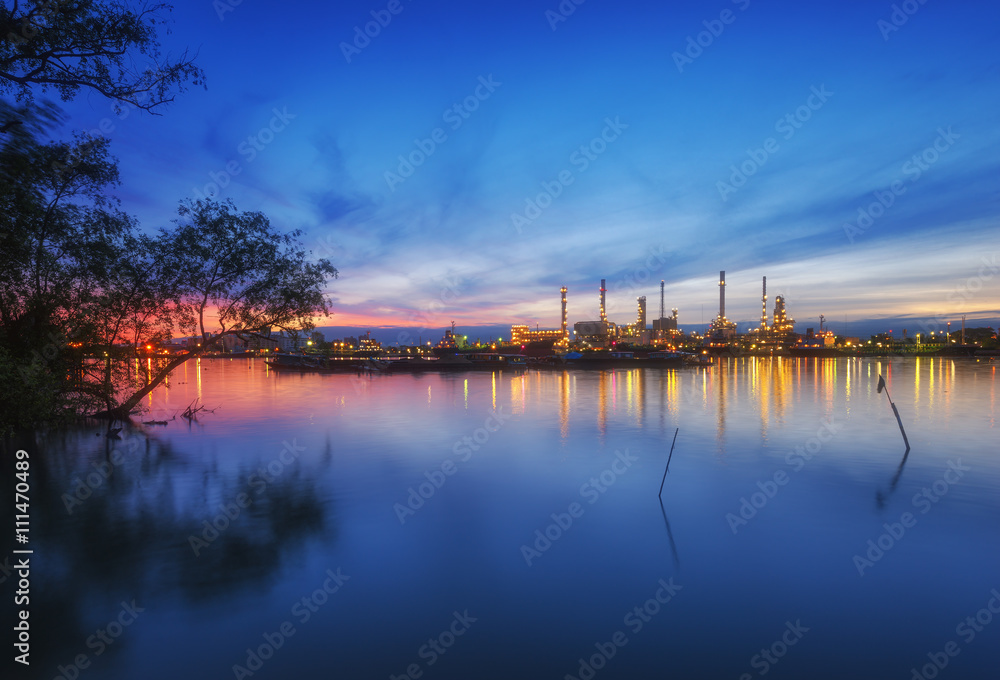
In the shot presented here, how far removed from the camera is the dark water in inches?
333

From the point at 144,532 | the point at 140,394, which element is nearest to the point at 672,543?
the point at 144,532

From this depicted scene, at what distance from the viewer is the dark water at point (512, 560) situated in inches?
333

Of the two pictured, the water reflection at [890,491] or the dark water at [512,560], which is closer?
the dark water at [512,560]

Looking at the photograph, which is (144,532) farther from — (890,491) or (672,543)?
(890,491)

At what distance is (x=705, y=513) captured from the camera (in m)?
15.2

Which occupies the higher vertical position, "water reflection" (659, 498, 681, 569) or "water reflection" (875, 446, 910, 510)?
"water reflection" (659, 498, 681, 569)

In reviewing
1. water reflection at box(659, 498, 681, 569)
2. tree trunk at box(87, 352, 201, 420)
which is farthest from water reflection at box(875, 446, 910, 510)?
tree trunk at box(87, 352, 201, 420)

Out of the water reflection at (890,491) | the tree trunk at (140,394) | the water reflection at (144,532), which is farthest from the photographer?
the tree trunk at (140,394)

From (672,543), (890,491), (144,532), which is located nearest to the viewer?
(672,543)

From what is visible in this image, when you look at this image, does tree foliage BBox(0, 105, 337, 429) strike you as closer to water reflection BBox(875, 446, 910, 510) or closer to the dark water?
the dark water

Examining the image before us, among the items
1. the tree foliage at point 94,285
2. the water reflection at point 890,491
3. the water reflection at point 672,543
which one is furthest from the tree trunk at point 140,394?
the water reflection at point 890,491

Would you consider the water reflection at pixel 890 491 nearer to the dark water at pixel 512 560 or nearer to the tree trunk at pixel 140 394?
the dark water at pixel 512 560

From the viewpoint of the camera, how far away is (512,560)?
12000 mm

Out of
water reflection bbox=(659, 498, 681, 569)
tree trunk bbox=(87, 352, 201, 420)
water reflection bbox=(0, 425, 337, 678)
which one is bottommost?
water reflection bbox=(659, 498, 681, 569)
